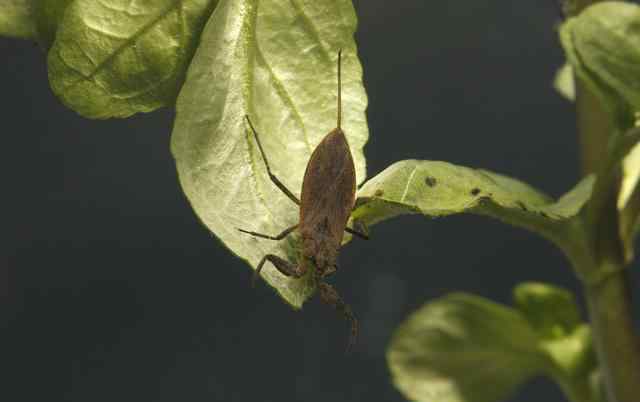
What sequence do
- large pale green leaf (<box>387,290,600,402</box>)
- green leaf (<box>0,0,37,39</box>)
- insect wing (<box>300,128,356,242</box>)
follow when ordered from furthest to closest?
large pale green leaf (<box>387,290,600,402</box>) → insect wing (<box>300,128,356,242</box>) → green leaf (<box>0,0,37,39</box>)

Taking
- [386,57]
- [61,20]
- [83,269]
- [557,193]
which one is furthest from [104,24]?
[557,193]

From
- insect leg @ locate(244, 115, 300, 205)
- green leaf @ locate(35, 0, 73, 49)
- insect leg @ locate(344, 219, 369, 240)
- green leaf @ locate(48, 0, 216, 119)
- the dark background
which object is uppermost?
green leaf @ locate(35, 0, 73, 49)

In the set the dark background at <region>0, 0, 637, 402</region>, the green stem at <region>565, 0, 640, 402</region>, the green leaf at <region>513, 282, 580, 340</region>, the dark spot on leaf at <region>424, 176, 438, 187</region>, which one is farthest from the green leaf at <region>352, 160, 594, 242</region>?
the dark background at <region>0, 0, 637, 402</region>

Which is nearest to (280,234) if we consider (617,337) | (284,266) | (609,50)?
(284,266)

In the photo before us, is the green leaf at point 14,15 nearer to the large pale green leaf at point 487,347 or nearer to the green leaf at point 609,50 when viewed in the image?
the green leaf at point 609,50

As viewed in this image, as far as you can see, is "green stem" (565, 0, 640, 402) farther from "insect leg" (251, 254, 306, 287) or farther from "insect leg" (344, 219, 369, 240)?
"insect leg" (251, 254, 306, 287)

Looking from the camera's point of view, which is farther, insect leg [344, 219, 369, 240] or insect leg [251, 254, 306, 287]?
insect leg [344, 219, 369, 240]

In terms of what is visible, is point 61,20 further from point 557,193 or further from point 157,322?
point 557,193
